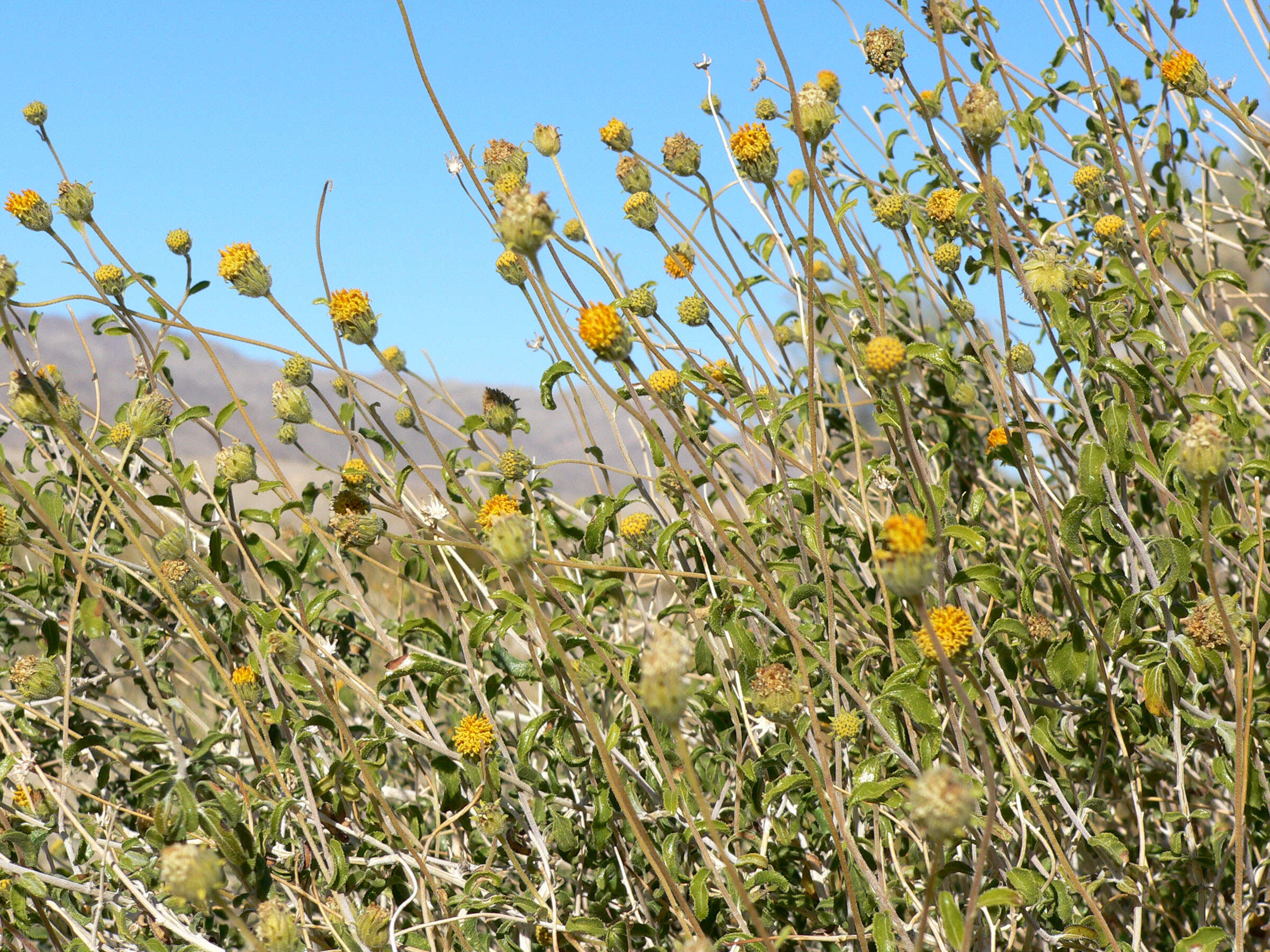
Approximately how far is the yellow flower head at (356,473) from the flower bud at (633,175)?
0.79m

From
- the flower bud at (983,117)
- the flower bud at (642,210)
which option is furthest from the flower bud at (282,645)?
the flower bud at (983,117)

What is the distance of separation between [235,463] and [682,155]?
3.44ft

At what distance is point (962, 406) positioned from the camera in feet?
7.93

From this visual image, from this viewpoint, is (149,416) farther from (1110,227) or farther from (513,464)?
(1110,227)

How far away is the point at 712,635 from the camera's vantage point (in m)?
1.68

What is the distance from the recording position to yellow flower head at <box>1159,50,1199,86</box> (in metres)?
2.01

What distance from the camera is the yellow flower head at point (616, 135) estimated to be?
2059 mm

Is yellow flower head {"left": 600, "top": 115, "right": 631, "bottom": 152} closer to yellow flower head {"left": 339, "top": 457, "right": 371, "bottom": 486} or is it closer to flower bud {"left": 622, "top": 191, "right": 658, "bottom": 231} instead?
flower bud {"left": 622, "top": 191, "right": 658, "bottom": 231}

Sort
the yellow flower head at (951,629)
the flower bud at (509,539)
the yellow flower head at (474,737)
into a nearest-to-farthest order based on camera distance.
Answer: the flower bud at (509,539) < the yellow flower head at (951,629) < the yellow flower head at (474,737)

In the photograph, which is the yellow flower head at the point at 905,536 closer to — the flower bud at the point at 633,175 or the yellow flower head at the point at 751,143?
the yellow flower head at the point at 751,143

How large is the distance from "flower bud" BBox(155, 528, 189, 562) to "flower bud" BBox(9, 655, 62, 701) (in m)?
0.30

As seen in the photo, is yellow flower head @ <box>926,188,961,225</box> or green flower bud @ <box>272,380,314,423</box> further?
yellow flower head @ <box>926,188,961,225</box>

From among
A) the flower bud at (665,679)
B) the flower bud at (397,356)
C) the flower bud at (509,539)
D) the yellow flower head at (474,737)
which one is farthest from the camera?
the flower bud at (397,356)

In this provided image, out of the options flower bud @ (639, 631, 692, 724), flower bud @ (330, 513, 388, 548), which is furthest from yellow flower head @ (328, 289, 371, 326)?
flower bud @ (639, 631, 692, 724)
